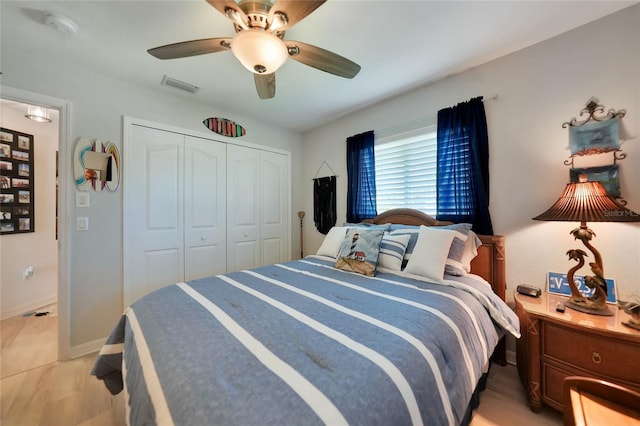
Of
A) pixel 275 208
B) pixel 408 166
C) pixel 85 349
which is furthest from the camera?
pixel 275 208

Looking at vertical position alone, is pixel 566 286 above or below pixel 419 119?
below

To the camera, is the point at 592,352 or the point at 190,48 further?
the point at 190,48

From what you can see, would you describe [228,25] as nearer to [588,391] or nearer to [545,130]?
[545,130]

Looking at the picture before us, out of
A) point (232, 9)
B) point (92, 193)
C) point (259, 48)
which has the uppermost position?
point (232, 9)

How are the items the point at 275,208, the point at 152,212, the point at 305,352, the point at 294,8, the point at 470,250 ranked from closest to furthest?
the point at 305,352 < the point at 294,8 < the point at 470,250 < the point at 152,212 < the point at 275,208

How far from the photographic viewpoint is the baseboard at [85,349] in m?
2.04

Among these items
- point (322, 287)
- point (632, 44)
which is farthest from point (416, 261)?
point (632, 44)

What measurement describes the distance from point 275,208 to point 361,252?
1.90 metres

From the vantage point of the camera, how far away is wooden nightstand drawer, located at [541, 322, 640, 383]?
1157 millimetres

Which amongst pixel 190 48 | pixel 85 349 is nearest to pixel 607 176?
pixel 190 48

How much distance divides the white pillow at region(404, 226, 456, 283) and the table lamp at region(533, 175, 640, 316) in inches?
23.7

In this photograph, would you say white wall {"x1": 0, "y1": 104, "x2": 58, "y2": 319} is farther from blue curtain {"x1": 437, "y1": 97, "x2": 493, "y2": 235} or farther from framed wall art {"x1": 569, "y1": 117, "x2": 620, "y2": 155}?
framed wall art {"x1": 569, "y1": 117, "x2": 620, "y2": 155}

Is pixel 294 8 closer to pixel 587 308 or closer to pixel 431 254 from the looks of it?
pixel 431 254

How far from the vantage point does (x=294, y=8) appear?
1.13m
